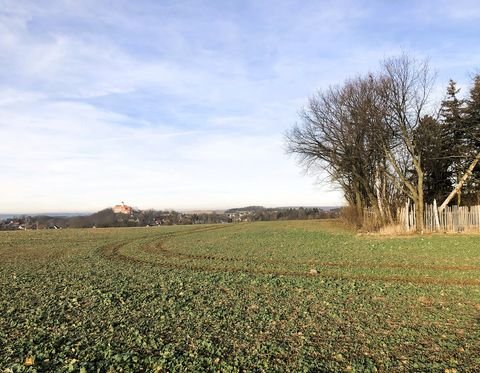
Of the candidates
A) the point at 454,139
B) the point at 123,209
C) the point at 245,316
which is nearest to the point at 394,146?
the point at 454,139

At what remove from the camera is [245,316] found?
696 cm

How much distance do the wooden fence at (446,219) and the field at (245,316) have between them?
39.0 feet

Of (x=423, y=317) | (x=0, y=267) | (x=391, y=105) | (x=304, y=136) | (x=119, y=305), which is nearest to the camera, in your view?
(x=423, y=317)

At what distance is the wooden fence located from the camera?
23984mm

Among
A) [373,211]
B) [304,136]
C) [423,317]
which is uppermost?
[304,136]

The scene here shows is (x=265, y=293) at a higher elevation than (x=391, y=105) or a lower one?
lower

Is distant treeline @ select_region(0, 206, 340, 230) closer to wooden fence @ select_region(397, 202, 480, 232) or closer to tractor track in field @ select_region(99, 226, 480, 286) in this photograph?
wooden fence @ select_region(397, 202, 480, 232)

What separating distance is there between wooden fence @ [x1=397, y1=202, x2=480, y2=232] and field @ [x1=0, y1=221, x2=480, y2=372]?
11883 millimetres

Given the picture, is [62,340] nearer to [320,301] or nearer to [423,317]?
[320,301]

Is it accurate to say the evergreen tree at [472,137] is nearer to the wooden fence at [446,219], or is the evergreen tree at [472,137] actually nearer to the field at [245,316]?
the wooden fence at [446,219]

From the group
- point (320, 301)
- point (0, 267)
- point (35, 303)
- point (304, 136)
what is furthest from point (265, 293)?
point (304, 136)

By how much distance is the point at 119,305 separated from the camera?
25.7 ft

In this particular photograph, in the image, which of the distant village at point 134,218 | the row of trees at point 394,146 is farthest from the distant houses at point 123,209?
the row of trees at point 394,146

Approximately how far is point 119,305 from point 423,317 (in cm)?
523
